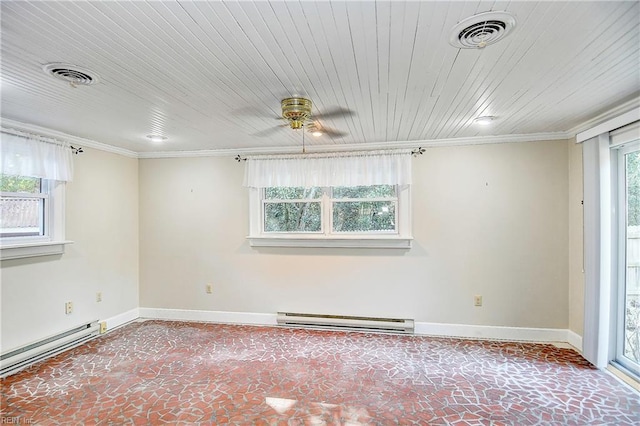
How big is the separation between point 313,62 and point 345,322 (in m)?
3.08

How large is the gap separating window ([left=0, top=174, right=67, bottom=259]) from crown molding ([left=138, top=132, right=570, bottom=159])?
1304 millimetres

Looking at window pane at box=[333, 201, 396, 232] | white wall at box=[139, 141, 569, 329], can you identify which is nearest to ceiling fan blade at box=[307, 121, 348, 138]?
window pane at box=[333, 201, 396, 232]

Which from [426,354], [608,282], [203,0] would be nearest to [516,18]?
[203,0]

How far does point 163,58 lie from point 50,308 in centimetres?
305

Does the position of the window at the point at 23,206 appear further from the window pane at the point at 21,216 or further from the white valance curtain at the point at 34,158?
the white valance curtain at the point at 34,158

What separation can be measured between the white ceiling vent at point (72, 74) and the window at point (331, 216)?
234 centimetres

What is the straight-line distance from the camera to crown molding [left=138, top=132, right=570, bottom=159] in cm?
355

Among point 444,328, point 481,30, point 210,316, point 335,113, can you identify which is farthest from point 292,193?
point 481,30

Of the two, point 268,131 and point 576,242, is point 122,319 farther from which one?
point 576,242

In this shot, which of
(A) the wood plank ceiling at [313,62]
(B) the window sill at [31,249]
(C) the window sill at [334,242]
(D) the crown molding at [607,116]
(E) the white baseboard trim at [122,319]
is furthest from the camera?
(E) the white baseboard trim at [122,319]

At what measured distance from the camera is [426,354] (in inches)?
128

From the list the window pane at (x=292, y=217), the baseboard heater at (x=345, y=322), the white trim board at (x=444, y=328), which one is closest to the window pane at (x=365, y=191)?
the window pane at (x=292, y=217)

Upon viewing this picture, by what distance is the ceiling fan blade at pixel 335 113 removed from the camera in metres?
2.65

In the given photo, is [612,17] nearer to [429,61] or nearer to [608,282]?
[429,61]
